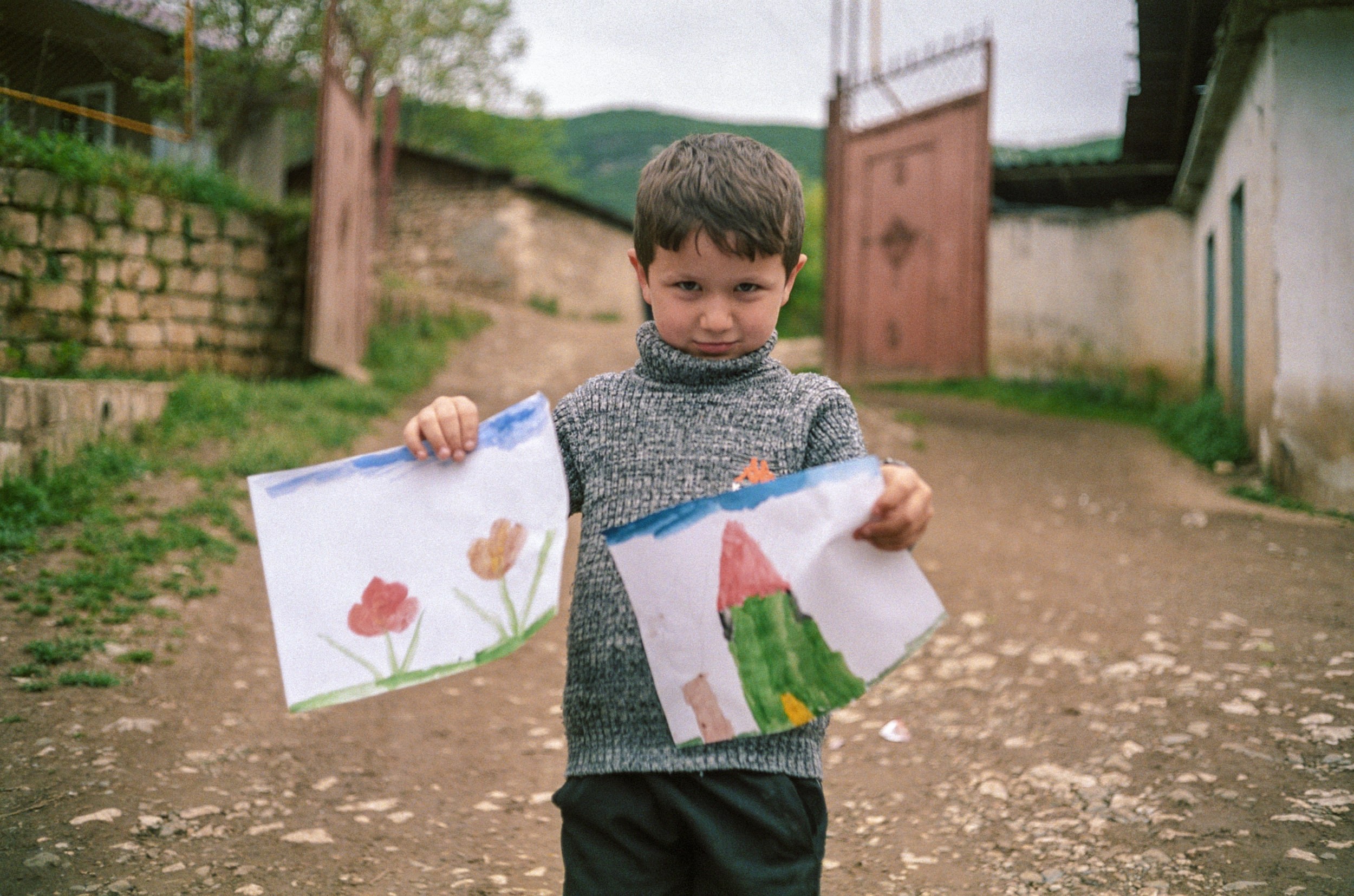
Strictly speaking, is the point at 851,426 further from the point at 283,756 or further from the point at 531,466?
the point at 283,756

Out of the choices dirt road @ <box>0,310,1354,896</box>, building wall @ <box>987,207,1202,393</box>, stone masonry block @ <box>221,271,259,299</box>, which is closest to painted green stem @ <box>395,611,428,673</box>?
dirt road @ <box>0,310,1354,896</box>

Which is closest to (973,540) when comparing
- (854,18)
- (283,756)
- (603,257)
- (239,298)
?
(283,756)

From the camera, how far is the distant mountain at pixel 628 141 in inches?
2010

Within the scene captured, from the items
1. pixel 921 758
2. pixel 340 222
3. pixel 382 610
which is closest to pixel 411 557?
pixel 382 610

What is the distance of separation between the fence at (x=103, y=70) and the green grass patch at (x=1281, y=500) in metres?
6.61

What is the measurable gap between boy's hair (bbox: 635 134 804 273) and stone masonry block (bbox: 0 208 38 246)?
5131 mm

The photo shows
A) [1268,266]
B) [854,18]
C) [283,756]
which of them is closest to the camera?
[283,756]

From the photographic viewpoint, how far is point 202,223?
6.68 metres

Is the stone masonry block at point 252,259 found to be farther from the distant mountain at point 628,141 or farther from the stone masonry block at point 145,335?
the distant mountain at point 628,141

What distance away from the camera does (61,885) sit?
6.82ft

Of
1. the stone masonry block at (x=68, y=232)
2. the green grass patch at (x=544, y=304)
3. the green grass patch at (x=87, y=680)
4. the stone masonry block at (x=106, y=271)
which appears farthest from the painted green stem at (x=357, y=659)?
the green grass patch at (x=544, y=304)

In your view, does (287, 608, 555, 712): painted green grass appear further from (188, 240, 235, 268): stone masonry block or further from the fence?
(188, 240, 235, 268): stone masonry block

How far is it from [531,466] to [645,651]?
291 mm

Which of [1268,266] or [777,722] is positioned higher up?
[1268,266]
